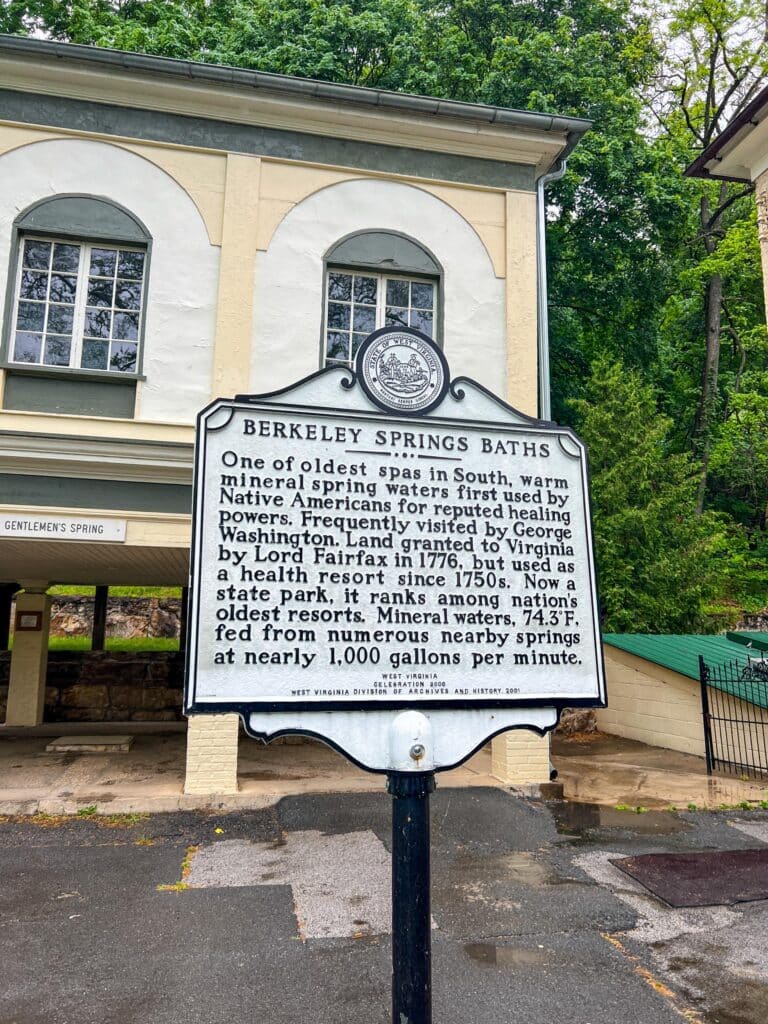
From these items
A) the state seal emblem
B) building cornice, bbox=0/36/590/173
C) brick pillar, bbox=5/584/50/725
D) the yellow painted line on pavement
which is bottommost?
the yellow painted line on pavement

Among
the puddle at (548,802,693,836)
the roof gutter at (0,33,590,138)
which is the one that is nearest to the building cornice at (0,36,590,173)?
the roof gutter at (0,33,590,138)

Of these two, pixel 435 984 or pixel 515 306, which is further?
pixel 515 306

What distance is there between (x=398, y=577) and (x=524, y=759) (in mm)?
6819

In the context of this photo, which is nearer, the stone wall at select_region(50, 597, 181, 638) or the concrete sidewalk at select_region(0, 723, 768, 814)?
the concrete sidewalk at select_region(0, 723, 768, 814)

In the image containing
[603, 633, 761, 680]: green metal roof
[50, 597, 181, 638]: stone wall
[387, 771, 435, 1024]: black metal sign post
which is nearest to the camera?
[387, 771, 435, 1024]: black metal sign post

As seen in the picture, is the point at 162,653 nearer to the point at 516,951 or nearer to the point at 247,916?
the point at 247,916

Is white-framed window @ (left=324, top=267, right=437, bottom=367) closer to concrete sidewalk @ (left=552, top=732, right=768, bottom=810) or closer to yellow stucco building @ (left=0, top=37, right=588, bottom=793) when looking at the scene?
yellow stucco building @ (left=0, top=37, right=588, bottom=793)

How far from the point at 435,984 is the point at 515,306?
8.20 metres

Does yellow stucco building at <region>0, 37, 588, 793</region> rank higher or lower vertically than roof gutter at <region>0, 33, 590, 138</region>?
lower

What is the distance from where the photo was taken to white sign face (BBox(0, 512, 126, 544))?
858 cm

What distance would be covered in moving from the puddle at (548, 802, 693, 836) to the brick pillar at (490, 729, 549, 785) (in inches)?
26.2

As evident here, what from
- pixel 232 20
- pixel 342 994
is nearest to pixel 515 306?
pixel 342 994

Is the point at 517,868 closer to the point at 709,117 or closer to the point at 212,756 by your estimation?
the point at 212,756

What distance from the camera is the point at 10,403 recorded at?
8805mm
